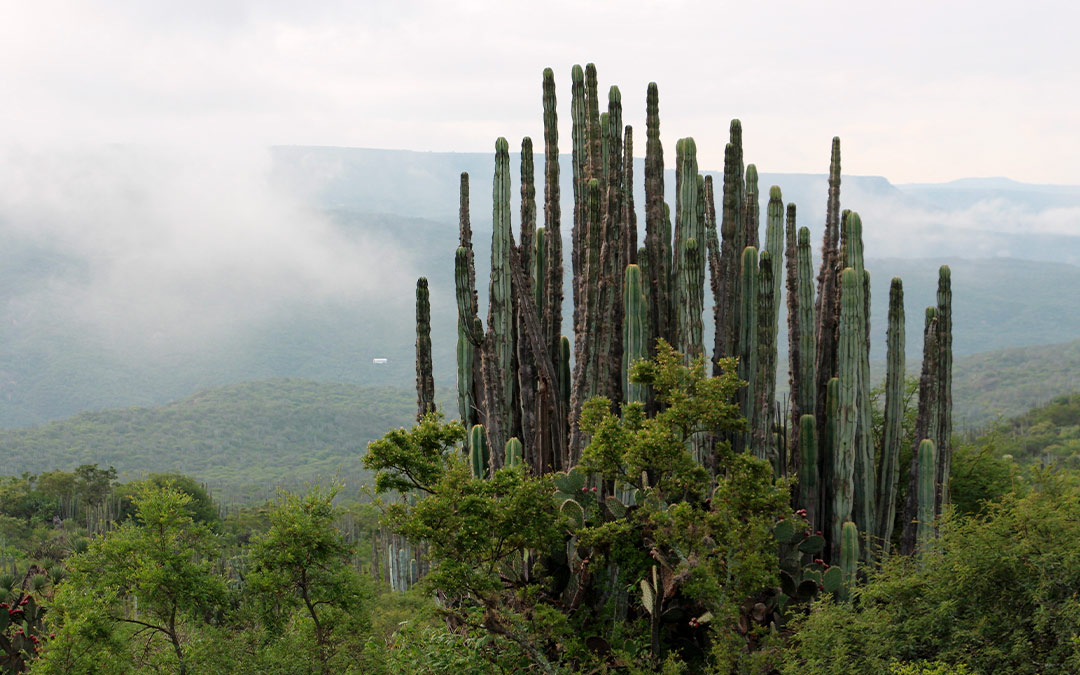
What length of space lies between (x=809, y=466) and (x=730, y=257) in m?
2.86

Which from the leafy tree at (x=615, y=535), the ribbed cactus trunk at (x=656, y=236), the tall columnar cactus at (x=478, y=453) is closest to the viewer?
the leafy tree at (x=615, y=535)

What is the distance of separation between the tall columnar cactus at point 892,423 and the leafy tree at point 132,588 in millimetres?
8279

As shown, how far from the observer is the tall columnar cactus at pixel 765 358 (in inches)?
461

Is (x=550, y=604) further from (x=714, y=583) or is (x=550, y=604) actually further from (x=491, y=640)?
(x=714, y=583)

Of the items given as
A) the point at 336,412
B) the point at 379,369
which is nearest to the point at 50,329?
the point at 379,369

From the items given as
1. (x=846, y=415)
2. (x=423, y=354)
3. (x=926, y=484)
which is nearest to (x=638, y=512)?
(x=846, y=415)

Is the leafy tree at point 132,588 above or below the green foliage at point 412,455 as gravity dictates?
below

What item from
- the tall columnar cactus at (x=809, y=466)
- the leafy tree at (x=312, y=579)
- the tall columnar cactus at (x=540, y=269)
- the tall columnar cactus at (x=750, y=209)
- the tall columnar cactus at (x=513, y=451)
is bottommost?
the leafy tree at (x=312, y=579)

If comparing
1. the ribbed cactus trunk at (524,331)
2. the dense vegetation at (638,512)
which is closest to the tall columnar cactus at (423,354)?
the dense vegetation at (638,512)

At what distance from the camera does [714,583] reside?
8570 mm

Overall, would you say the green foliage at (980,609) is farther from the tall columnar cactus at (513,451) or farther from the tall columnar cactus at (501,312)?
the tall columnar cactus at (501,312)

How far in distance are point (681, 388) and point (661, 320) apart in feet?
11.2

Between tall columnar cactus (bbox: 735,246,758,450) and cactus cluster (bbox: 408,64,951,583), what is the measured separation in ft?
0.06

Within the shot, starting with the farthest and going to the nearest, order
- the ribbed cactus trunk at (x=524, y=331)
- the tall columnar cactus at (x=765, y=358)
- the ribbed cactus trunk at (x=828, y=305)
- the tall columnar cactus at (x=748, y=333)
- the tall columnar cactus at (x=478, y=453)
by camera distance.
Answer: the ribbed cactus trunk at (x=828, y=305) < the ribbed cactus trunk at (x=524, y=331) < the tall columnar cactus at (x=478, y=453) < the tall columnar cactus at (x=748, y=333) < the tall columnar cactus at (x=765, y=358)
